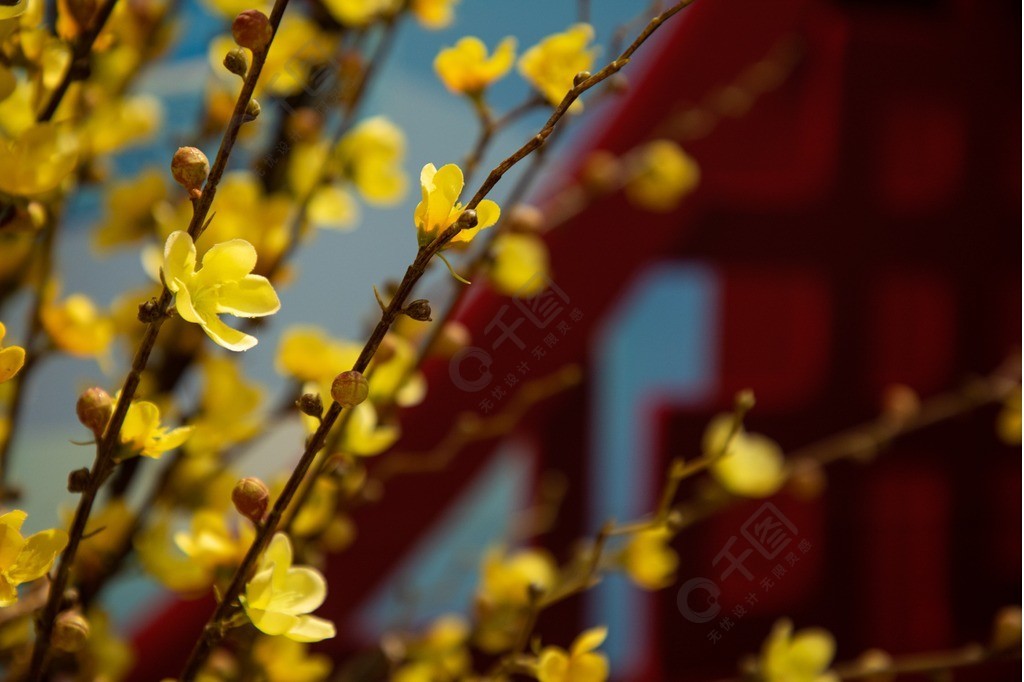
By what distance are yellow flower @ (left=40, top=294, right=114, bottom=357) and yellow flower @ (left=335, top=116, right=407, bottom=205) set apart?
0.52 ft

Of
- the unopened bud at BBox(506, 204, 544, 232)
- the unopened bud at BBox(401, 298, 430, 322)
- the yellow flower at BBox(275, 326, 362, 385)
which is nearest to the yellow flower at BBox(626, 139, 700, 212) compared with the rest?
the unopened bud at BBox(506, 204, 544, 232)

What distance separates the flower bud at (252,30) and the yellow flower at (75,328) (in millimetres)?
209

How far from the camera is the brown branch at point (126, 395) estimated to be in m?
0.24

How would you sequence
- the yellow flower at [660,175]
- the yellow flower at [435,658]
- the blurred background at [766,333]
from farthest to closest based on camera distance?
the blurred background at [766,333] → the yellow flower at [660,175] → the yellow flower at [435,658]

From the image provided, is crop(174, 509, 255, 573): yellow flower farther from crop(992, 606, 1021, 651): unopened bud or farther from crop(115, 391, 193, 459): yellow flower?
crop(992, 606, 1021, 651): unopened bud

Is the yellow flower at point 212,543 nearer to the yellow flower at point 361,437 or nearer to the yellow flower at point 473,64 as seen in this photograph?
the yellow flower at point 361,437

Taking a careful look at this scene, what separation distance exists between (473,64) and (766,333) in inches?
22.4

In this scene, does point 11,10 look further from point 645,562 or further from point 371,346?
point 645,562

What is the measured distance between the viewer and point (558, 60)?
0.37m

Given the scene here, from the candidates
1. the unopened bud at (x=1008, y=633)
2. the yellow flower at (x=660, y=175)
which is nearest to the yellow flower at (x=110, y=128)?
the yellow flower at (x=660, y=175)

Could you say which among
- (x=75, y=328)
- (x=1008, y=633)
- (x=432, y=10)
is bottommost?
(x=1008, y=633)

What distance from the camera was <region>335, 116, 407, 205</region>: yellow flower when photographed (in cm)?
47

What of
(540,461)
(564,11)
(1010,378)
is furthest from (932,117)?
(540,461)

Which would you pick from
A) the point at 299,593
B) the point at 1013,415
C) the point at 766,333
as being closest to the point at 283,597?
the point at 299,593
